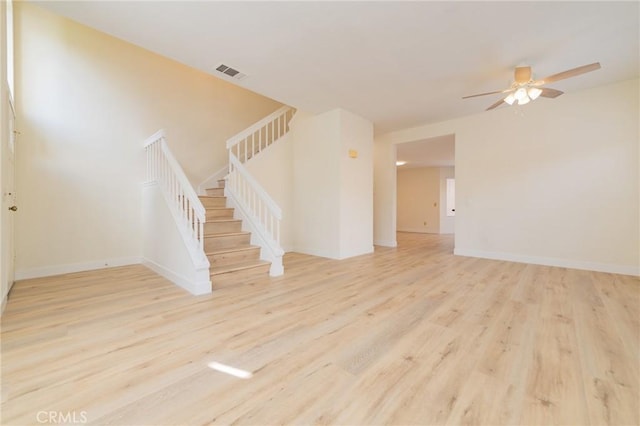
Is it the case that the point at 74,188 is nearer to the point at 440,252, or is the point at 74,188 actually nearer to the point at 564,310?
the point at 564,310

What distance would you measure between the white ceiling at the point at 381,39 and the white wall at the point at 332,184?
43.0 inches

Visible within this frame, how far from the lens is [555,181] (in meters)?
4.14

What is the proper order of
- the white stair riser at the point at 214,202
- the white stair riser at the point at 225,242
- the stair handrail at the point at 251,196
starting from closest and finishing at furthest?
the white stair riser at the point at 225,242 → the stair handrail at the point at 251,196 → the white stair riser at the point at 214,202

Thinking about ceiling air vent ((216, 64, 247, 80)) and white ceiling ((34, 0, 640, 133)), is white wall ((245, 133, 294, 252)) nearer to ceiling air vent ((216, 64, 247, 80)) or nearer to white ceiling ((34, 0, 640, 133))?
white ceiling ((34, 0, 640, 133))

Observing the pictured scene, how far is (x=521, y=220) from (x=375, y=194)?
2.99 meters

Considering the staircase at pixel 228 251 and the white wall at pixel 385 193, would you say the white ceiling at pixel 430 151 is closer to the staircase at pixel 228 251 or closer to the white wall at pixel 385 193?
the white wall at pixel 385 193

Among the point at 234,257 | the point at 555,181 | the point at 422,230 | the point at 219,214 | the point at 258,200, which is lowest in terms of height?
the point at 422,230

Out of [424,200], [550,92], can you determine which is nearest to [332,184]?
[550,92]

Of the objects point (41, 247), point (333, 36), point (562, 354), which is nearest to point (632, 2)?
point (333, 36)

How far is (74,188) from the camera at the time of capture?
3.72 metres

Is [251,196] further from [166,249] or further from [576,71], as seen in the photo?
[576,71]
